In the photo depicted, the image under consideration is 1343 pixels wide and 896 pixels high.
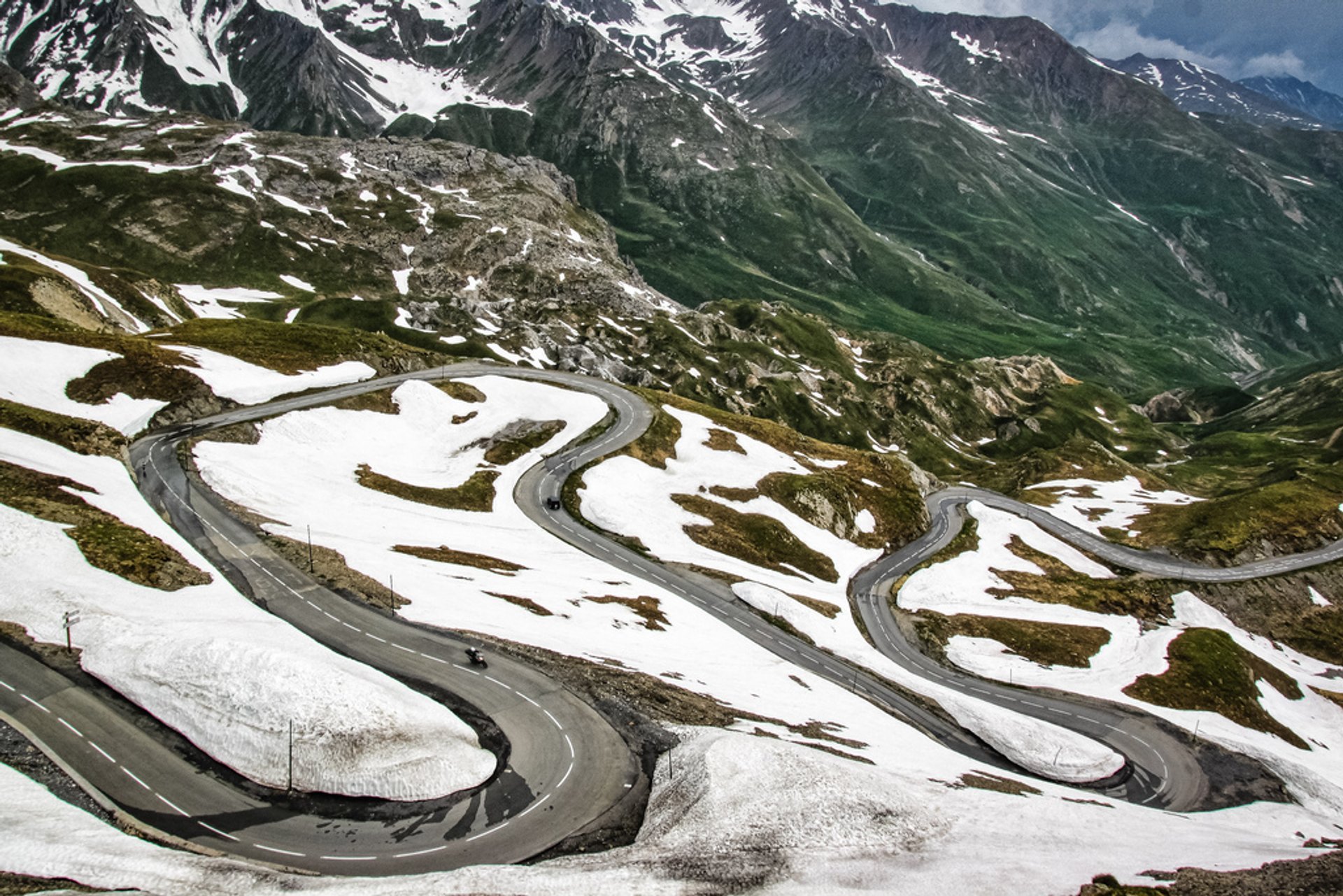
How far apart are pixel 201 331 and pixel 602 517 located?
64365mm

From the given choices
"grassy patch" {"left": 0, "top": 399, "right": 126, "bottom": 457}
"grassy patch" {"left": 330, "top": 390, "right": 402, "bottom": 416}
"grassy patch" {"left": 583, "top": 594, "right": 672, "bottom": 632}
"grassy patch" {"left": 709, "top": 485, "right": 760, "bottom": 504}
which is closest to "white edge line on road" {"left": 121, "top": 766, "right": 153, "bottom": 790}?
"grassy patch" {"left": 583, "top": 594, "right": 672, "bottom": 632}

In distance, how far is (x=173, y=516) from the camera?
46875 millimetres

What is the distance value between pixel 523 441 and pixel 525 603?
44.7m

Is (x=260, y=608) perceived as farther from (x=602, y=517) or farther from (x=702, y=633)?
(x=602, y=517)

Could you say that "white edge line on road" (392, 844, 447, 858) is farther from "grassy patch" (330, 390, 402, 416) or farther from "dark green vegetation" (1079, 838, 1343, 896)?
"grassy patch" (330, 390, 402, 416)

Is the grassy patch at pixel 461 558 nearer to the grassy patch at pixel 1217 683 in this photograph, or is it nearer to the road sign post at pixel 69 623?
the road sign post at pixel 69 623

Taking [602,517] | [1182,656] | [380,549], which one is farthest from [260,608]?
[1182,656]

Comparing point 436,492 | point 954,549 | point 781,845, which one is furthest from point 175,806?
point 954,549

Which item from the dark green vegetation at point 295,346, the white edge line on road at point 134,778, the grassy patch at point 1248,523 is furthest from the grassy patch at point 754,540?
the grassy patch at point 1248,523

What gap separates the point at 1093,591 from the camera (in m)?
84.4

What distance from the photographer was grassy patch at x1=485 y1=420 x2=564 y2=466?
276 feet

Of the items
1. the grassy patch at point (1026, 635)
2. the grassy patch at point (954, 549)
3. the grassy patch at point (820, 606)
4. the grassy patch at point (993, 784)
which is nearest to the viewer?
the grassy patch at point (993, 784)

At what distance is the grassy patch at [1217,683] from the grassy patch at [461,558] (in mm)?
58436

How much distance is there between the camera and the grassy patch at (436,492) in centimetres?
6656
